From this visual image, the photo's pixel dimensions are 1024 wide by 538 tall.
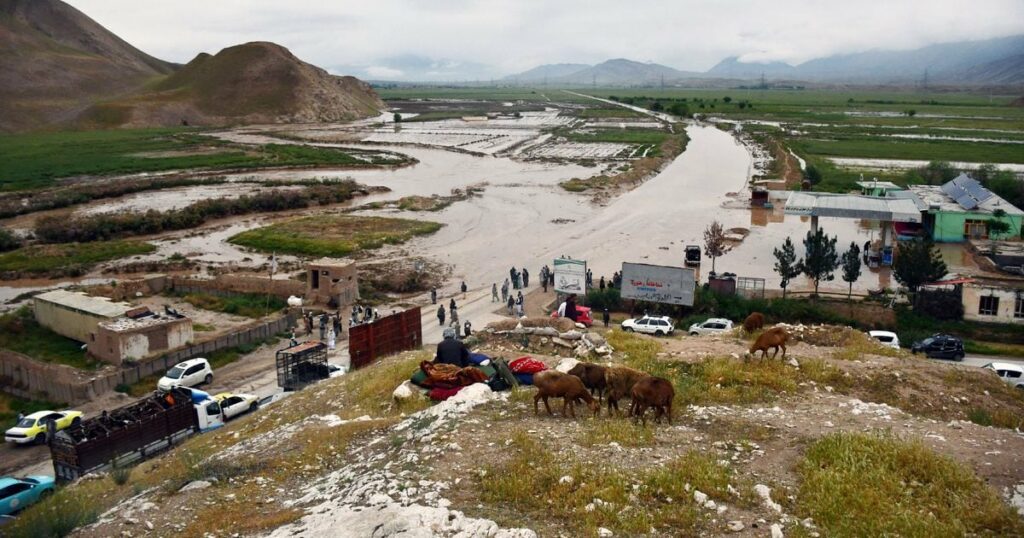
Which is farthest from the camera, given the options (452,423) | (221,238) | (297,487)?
(221,238)

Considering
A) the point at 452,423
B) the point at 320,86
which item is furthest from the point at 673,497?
the point at 320,86

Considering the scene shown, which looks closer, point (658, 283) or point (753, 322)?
point (753, 322)

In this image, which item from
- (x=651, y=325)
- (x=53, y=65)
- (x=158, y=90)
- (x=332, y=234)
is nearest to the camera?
(x=651, y=325)

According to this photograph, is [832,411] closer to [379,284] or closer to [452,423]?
[452,423]

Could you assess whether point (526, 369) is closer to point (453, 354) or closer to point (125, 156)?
point (453, 354)

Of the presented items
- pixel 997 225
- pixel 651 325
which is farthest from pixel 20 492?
pixel 997 225

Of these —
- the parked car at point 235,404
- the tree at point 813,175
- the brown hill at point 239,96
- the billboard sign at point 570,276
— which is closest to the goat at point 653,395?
the parked car at point 235,404

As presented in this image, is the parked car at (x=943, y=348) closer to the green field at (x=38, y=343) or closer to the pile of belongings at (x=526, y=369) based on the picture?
the pile of belongings at (x=526, y=369)
